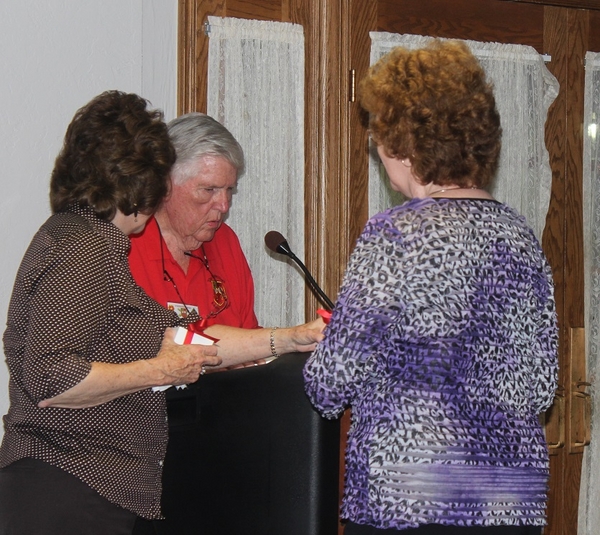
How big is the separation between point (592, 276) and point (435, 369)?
2.05 meters

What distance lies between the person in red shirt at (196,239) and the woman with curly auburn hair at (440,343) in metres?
0.81

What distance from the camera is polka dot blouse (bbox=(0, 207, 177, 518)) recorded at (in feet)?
5.48

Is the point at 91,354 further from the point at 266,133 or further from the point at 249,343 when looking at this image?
the point at 266,133

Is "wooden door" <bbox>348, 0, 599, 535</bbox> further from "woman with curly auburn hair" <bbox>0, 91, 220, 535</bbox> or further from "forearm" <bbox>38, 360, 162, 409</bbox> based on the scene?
"forearm" <bbox>38, 360, 162, 409</bbox>

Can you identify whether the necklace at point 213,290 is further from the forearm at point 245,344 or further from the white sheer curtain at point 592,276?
the white sheer curtain at point 592,276

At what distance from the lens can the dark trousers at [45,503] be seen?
172 centimetres

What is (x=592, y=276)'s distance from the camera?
3.32 metres

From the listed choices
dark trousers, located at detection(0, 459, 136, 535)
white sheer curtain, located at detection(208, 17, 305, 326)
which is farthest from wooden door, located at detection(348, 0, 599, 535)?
dark trousers, located at detection(0, 459, 136, 535)

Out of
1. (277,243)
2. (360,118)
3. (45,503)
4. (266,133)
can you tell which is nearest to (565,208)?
(360,118)

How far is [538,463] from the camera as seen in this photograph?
157 cm

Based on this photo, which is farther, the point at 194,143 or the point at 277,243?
the point at 194,143

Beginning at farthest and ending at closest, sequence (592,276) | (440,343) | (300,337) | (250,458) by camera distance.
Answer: (592,276) → (300,337) → (250,458) → (440,343)

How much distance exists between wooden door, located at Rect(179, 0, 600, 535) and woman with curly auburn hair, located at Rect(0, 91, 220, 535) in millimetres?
939

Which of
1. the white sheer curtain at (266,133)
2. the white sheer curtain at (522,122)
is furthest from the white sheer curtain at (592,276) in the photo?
the white sheer curtain at (266,133)
